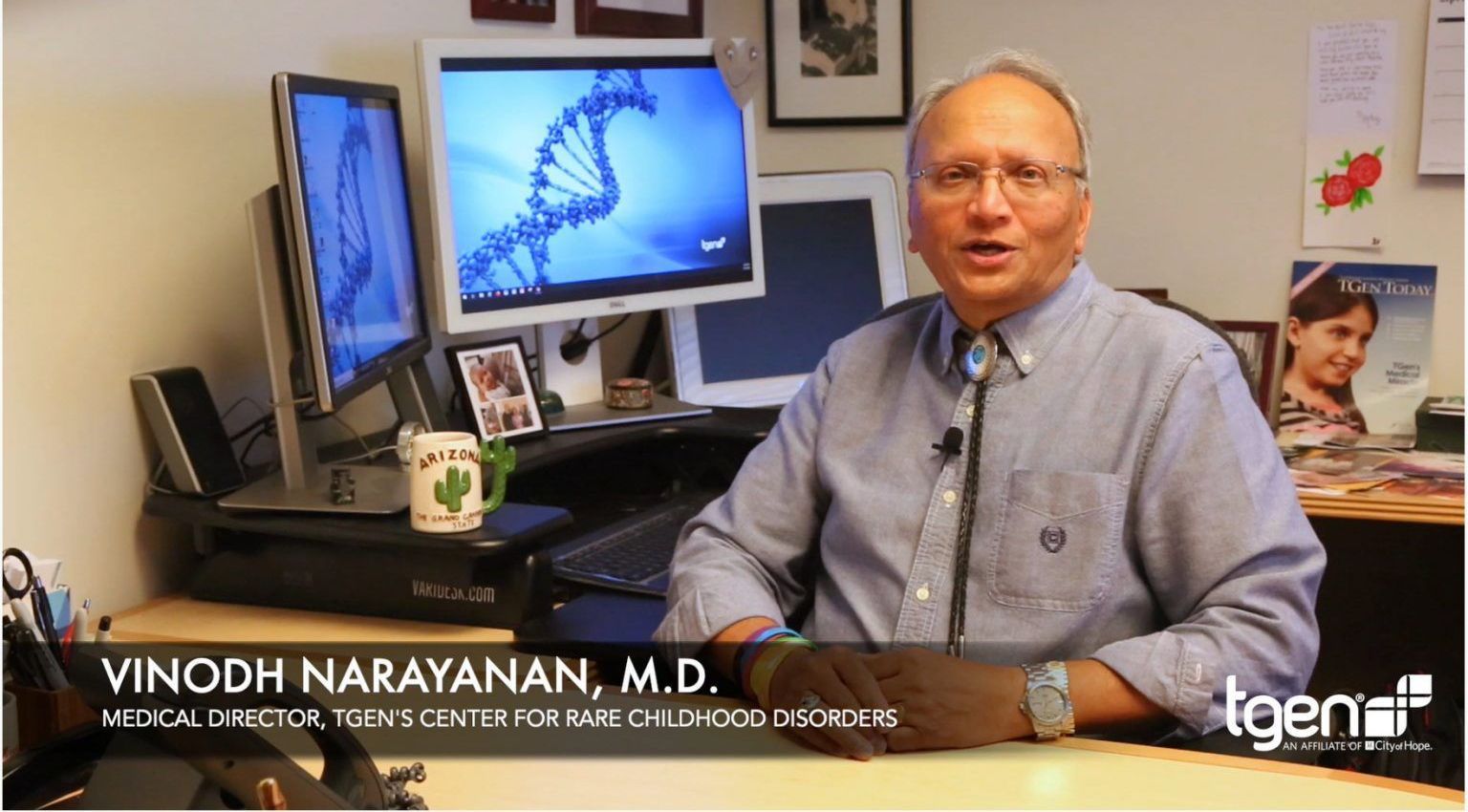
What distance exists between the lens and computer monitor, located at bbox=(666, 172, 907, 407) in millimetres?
2717

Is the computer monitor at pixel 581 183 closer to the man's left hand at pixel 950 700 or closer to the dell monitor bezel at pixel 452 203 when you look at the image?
the dell monitor bezel at pixel 452 203

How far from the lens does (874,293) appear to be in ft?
9.43

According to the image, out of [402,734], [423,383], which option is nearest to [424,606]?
[402,734]

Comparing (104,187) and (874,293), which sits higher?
(104,187)

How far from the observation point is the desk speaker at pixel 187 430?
180 cm

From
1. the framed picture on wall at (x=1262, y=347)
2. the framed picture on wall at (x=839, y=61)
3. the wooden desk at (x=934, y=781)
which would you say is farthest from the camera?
the framed picture on wall at (x=839, y=61)

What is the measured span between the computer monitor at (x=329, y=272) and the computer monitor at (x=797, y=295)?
770mm

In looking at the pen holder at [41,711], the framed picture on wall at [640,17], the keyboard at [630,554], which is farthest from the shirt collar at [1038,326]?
the framed picture on wall at [640,17]

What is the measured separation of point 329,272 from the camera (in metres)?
1.71

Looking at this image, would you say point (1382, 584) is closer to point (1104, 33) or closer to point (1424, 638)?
point (1424, 638)

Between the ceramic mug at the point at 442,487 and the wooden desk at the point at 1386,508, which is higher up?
the ceramic mug at the point at 442,487

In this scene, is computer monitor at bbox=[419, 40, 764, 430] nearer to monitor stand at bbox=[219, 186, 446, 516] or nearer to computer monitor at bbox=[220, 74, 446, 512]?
computer monitor at bbox=[220, 74, 446, 512]

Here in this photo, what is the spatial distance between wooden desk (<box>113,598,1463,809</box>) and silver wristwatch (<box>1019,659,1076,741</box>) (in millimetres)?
24

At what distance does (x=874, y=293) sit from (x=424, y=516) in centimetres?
138
